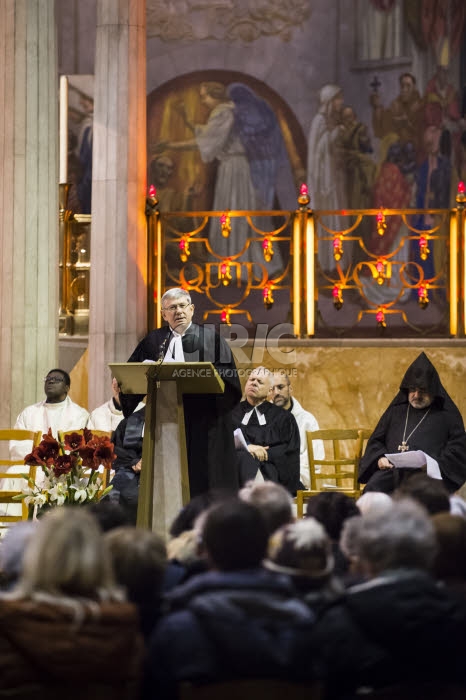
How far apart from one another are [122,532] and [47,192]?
7846 mm

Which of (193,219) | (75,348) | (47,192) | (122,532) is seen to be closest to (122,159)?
(47,192)

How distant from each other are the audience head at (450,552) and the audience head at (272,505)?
2.03ft

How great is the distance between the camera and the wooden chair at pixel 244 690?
12.7 feet

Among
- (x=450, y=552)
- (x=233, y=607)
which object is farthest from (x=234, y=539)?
(x=450, y=552)

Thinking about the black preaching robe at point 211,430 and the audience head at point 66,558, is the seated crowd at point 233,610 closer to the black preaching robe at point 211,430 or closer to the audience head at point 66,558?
the audience head at point 66,558

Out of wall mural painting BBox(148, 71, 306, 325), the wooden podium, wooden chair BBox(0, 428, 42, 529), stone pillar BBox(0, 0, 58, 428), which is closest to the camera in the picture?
the wooden podium

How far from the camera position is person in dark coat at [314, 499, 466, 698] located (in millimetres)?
4031

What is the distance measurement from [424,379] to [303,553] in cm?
559

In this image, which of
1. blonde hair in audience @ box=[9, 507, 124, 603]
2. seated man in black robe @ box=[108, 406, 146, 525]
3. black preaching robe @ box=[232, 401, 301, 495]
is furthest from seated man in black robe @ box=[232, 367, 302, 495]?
blonde hair in audience @ box=[9, 507, 124, 603]

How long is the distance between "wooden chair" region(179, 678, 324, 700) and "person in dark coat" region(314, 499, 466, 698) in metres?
0.19

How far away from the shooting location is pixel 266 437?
10.5m

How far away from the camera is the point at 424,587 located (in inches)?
160

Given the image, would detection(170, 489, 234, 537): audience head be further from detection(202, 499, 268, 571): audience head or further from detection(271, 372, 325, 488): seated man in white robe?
detection(271, 372, 325, 488): seated man in white robe

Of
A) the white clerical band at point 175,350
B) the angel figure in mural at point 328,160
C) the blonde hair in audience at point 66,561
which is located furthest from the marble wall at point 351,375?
the blonde hair in audience at point 66,561
